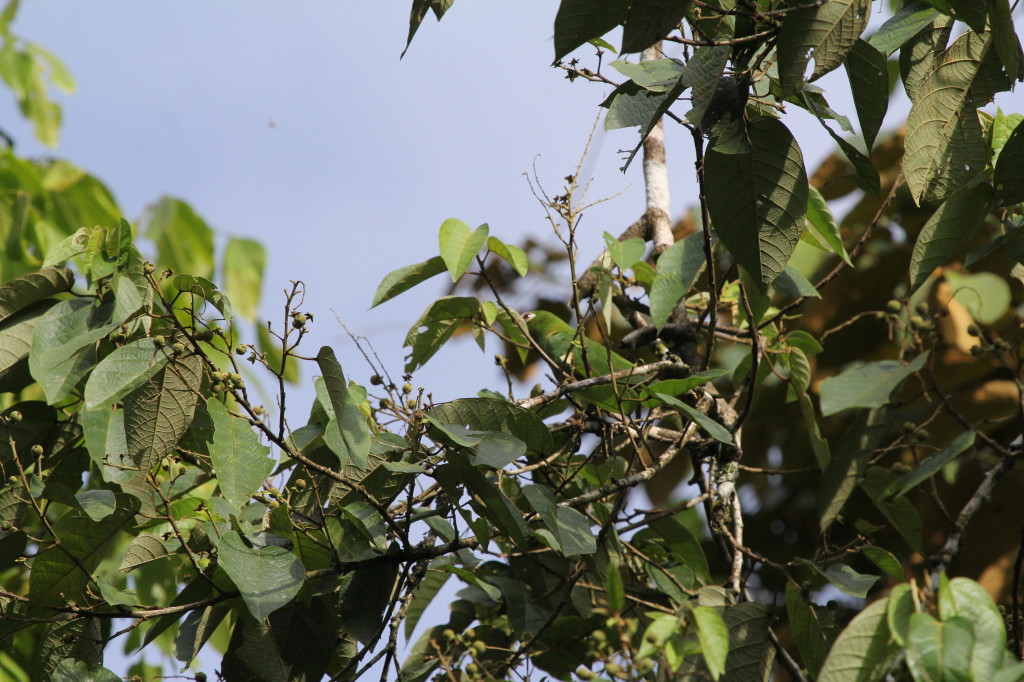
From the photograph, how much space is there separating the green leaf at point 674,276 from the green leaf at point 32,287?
856 millimetres

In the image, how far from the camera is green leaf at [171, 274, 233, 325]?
105 centimetres

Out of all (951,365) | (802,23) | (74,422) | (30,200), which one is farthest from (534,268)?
(802,23)

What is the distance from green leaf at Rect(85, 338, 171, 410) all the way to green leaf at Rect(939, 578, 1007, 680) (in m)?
0.79

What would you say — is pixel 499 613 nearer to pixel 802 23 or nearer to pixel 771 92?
pixel 771 92

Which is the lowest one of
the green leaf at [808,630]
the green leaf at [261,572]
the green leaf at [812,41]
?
the green leaf at [808,630]

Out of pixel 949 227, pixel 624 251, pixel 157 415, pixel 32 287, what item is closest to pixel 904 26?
pixel 949 227

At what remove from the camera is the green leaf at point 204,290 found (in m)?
1.05

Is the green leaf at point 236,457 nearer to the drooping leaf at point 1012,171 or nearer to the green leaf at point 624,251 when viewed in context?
the green leaf at point 624,251

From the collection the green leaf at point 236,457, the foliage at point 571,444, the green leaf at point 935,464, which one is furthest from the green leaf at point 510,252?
the green leaf at point 935,464

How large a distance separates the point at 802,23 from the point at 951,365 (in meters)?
1.42

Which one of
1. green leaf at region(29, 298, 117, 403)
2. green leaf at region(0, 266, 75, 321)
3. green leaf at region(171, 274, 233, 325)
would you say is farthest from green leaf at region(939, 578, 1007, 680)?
green leaf at region(0, 266, 75, 321)

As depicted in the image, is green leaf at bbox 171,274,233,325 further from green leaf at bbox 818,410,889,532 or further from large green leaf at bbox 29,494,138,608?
green leaf at bbox 818,410,889,532

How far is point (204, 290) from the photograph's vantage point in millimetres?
1069

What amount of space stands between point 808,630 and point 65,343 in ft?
3.23
